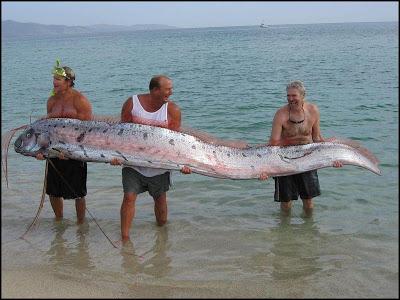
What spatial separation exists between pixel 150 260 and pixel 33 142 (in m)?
1.88

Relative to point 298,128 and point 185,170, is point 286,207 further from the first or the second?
point 185,170

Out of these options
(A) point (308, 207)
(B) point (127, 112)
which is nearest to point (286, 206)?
(A) point (308, 207)

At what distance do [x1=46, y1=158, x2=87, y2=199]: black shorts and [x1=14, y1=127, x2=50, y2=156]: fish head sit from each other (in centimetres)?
35

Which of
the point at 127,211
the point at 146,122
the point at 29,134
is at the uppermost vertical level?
the point at 146,122

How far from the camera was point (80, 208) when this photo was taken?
21.2 feet

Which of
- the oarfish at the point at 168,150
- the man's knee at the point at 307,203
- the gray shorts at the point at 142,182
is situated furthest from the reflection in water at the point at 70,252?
the man's knee at the point at 307,203

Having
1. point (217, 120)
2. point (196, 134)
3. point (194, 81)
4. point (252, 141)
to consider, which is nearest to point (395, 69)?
point (194, 81)

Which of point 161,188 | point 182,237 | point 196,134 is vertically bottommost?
point 182,237

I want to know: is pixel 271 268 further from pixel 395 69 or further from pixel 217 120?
pixel 395 69

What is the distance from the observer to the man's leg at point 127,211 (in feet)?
18.6

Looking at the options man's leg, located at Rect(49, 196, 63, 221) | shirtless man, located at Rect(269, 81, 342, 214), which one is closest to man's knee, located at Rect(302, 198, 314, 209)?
shirtless man, located at Rect(269, 81, 342, 214)

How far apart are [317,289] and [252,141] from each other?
7.20 meters

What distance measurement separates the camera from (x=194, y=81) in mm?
24688

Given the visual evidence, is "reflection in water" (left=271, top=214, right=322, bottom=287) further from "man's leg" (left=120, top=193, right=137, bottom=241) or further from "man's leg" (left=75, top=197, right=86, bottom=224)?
"man's leg" (left=75, top=197, right=86, bottom=224)
